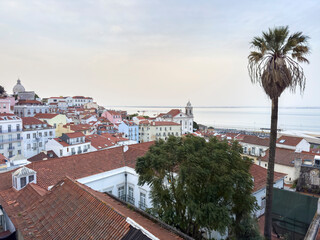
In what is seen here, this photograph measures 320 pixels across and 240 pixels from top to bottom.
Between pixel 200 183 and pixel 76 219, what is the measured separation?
4.32 meters

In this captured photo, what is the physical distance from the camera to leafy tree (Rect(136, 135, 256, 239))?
7059mm

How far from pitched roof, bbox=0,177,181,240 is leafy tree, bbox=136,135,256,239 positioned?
1.16 m

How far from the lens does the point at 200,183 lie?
7484mm

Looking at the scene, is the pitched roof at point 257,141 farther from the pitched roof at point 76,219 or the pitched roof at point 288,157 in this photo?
the pitched roof at point 76,219

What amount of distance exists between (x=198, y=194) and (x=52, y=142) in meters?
33.9

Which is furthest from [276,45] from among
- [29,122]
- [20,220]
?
[29,122]

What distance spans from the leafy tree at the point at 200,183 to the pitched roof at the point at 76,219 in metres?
1.16

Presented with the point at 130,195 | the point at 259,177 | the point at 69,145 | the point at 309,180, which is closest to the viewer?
the point at 259,177

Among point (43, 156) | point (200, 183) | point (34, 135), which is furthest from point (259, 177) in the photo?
point (34, 135)

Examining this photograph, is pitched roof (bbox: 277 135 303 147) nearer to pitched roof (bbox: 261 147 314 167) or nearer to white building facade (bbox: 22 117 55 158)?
pitched roof (bbox: 261 147 314 167)

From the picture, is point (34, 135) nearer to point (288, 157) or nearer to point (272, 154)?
point (288, 157)

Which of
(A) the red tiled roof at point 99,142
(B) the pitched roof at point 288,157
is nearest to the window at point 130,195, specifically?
(B) the pitched roof at point 288,157

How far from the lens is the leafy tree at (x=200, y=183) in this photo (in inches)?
278

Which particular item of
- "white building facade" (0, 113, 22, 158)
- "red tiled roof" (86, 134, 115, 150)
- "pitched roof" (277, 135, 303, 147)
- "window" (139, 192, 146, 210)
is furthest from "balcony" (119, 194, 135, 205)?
"white building facade" (0, 113, 22, 158)
